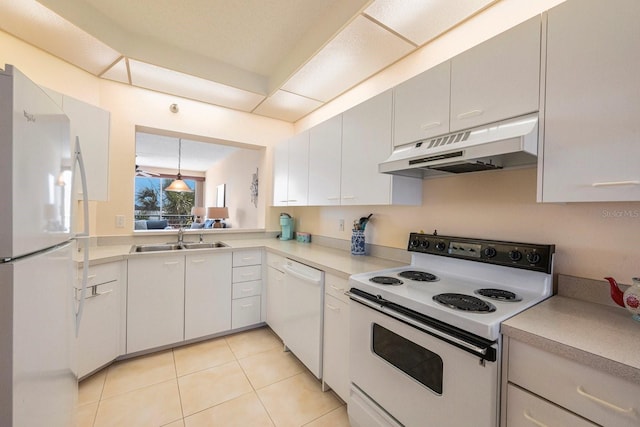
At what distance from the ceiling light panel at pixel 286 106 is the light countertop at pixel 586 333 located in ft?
8.37

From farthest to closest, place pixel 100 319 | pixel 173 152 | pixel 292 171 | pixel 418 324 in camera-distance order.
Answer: pixel 173 152, pixel 292 171, pixel 100 319, pixel 418 324

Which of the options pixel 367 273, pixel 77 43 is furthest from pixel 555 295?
pixel 77 43

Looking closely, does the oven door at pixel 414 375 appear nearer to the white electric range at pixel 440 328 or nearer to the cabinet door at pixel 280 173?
the white electric range at pixel 440 328

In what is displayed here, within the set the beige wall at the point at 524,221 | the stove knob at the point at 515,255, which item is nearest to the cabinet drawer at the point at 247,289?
the beige wall at the point at 524,221

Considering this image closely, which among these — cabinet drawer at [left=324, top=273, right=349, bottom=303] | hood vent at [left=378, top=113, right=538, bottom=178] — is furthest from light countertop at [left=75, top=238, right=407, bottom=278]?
hood vent at [left=378, top=113, right=538, bottom=178]

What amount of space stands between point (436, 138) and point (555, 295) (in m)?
0.95

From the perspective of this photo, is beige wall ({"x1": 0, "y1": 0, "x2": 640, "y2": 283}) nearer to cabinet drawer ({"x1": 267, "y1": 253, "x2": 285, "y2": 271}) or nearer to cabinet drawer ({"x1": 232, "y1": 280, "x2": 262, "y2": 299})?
cabinet drawer ({"x1": 267, "y1": 253, "x2": 285, "y2": 271})

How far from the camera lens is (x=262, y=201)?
340cm

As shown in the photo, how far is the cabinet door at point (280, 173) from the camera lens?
2949 millimetres

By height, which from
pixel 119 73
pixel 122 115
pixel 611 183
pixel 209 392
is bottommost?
pixel 209 392

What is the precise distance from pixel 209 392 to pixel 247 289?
97 cm

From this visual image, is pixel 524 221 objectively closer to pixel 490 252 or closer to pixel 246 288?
pixel 490 252

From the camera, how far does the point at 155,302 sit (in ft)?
7.36

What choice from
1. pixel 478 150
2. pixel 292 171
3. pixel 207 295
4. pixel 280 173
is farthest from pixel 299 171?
pixel 478 150
